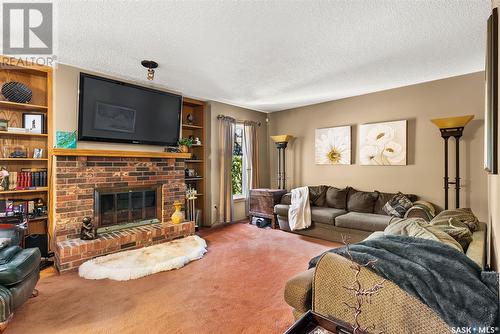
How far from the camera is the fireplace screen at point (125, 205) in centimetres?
351

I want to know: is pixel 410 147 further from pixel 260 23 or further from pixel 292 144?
pixel 260 23

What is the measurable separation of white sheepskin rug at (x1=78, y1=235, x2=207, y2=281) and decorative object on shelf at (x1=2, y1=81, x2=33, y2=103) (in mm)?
2108

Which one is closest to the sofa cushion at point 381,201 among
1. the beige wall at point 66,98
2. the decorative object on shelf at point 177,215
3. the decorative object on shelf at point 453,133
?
the decorative object on shelf at point 453,133

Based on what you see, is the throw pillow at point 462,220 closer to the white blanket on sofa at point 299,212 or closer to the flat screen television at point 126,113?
the white blanket on sofa at point 299,212

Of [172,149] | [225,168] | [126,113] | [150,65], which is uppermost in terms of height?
[150,65]

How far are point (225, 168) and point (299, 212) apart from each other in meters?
1.71

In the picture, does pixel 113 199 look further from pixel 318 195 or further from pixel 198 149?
pixel 318 195

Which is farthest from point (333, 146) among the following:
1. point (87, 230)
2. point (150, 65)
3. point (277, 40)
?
point (87, 230)

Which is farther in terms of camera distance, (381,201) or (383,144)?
(383,144)

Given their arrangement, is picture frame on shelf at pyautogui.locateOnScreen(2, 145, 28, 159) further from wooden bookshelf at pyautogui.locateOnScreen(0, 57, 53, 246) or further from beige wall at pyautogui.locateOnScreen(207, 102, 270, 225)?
beige wall at pyautogui.locateOnScreen(207, 102, 270, 225)

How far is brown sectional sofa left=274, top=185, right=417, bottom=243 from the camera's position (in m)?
3.78

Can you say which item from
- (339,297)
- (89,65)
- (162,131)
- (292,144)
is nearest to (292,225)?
(292,144)

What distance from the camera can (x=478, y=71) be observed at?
3400 mm

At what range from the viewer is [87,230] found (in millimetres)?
3172
